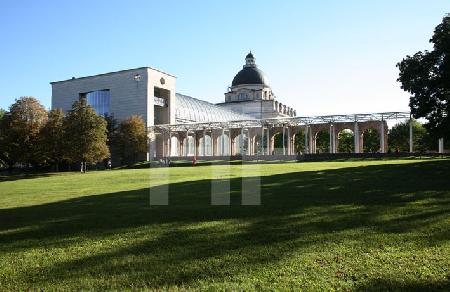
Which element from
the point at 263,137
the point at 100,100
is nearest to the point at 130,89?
the point at 100,100

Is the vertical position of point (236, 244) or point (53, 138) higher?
point (53, 138)

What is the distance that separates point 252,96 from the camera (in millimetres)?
117312

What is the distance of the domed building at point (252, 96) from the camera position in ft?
381

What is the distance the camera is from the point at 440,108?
75.5 ft

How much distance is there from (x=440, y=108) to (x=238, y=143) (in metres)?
70.9

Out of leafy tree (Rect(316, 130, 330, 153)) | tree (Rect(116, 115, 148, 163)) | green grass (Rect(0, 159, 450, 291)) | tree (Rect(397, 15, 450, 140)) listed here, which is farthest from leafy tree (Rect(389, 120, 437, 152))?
green grass (Rect(0, 159, 450, 291))

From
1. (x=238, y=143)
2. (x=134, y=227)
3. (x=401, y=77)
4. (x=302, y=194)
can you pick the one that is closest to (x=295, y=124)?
(x=238, y=143)

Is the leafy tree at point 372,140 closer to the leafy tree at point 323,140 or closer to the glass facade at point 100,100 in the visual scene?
the leafy tree at point 323,140

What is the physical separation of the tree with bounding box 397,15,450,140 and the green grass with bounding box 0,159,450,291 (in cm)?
1054

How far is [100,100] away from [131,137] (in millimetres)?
18909

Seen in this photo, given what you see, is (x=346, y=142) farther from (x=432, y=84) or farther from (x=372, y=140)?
(x=432, y=84)

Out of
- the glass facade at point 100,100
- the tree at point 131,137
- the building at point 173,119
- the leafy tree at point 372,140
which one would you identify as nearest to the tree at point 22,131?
the tree at point 131,137

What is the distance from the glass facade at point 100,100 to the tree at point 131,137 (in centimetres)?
1395

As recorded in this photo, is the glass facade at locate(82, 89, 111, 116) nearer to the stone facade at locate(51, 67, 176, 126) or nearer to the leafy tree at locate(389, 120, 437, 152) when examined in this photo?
the stone facade at locate(51, 67, 176, 126)
